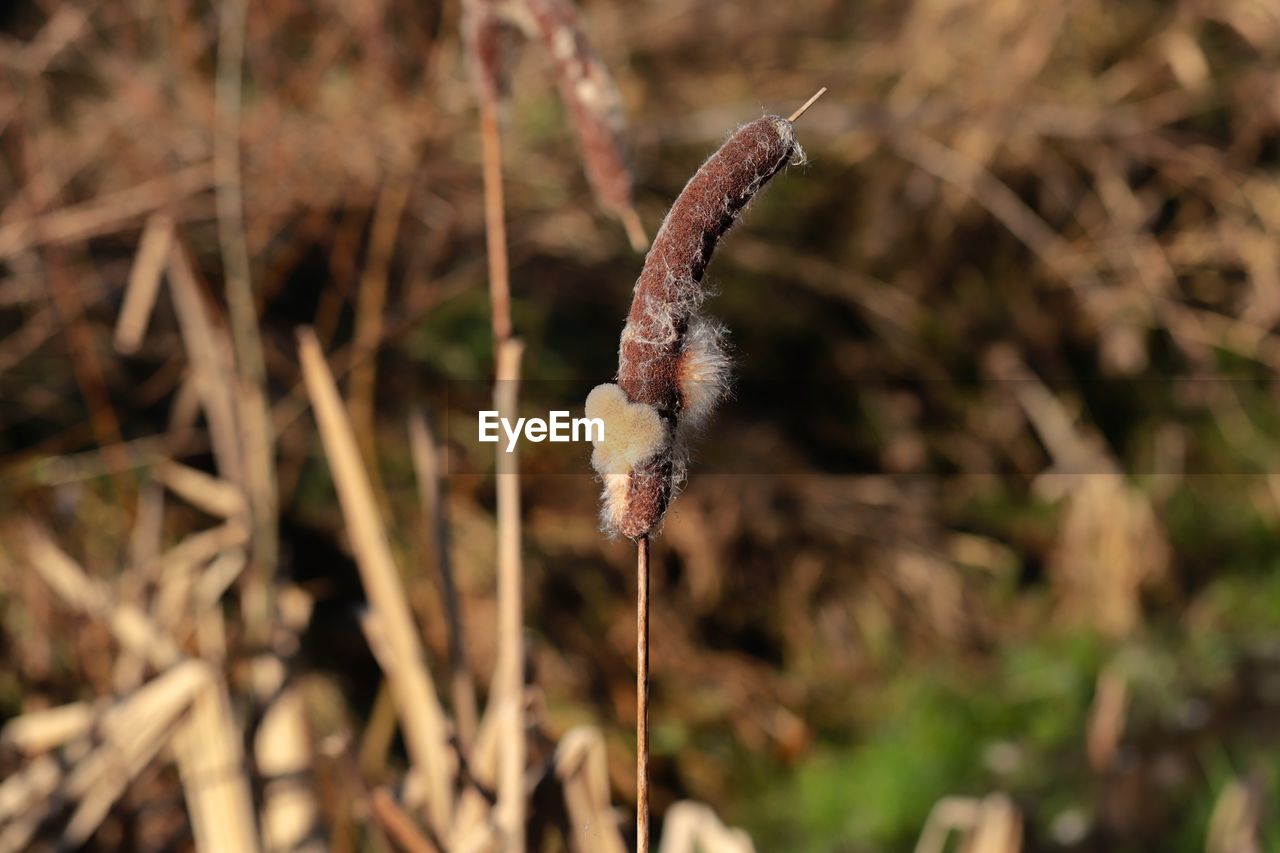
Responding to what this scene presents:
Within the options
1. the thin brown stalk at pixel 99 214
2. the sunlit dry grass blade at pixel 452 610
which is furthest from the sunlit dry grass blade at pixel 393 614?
the thin brown stalk at pixel 99 214

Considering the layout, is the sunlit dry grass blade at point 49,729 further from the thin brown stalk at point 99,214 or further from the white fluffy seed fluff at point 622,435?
the white fluffy seed fluff at point 622,435

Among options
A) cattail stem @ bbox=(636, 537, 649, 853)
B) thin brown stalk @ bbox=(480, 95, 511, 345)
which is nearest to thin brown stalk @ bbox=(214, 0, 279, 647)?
thin brown stalk @ bbox=(480, 95, 511, 345)

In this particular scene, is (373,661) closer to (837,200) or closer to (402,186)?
(402,186)

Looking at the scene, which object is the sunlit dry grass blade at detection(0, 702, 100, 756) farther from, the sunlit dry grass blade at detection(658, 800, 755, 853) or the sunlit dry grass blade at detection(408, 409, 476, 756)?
the sunlit dry grass blade at detection(658, 800, 755, 853)

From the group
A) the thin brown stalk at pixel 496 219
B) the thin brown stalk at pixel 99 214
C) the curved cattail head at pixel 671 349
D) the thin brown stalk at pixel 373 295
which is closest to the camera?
the curved cattail head at pixel 671 349

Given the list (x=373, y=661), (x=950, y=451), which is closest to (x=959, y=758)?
(x=950, y=451)

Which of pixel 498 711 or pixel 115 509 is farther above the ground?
pixel 115 509
